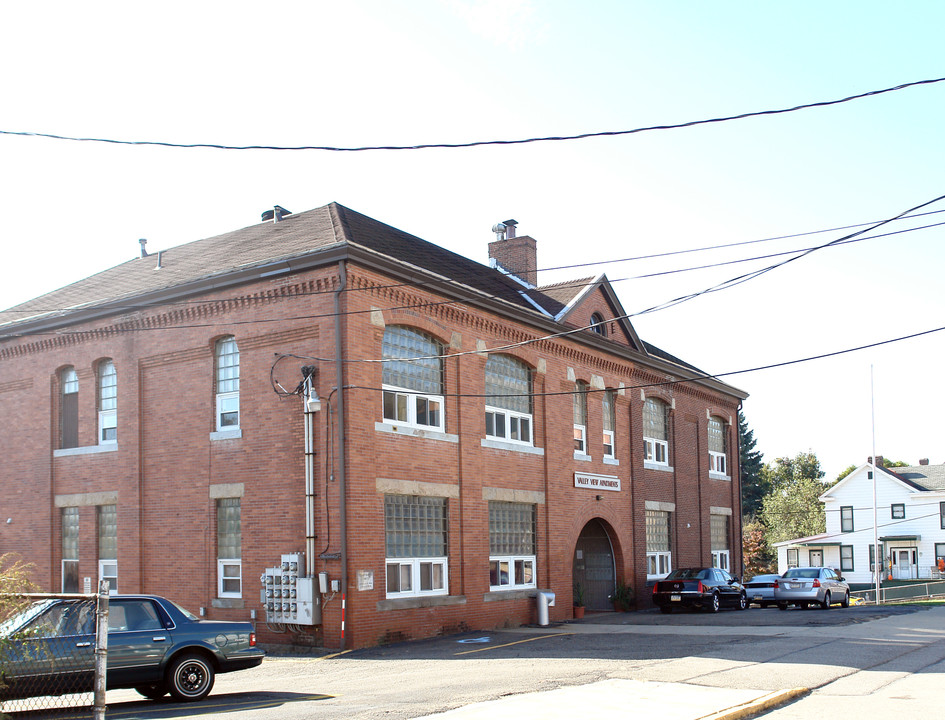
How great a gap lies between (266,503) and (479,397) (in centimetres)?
618

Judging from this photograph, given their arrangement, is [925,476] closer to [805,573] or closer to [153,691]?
[805,573]

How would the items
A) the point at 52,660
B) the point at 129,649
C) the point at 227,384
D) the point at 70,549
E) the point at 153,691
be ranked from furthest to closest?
1. the point at 70,549
2. the point at 227,384
3. the point at 153,691
4. the point at 129,649
5. the point at 52,660

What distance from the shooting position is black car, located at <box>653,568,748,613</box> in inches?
1180

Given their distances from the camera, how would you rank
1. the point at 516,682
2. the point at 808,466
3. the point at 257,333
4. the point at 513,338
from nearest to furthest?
the point at 516,682 → the point at 257,333 → the point at 513,338 → the point at 808,466

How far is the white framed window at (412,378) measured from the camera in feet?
72.0

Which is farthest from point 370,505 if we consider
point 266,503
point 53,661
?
point 53,661

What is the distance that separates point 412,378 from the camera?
899 inches

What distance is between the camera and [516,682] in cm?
1420

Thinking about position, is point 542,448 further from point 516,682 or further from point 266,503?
point 516,682

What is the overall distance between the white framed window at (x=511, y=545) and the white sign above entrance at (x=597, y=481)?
261 centimetres

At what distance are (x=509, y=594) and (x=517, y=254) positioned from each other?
13176 mm

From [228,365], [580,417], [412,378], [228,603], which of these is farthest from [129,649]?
[580,417]

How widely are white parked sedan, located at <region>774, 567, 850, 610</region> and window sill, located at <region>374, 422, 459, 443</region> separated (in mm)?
15782

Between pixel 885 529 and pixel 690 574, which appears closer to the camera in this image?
pixel 690 574
